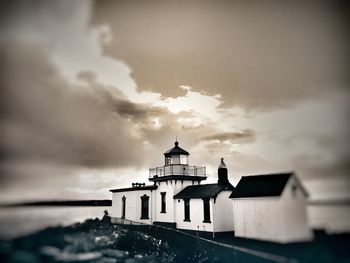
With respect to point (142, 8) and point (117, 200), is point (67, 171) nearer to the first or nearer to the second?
point (117, 200)

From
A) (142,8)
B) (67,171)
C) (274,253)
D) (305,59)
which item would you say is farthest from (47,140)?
(305,59)

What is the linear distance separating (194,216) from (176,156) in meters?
1.89

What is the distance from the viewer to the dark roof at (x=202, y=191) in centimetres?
809

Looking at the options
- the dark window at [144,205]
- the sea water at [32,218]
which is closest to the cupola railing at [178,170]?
the dark window at [144,205]

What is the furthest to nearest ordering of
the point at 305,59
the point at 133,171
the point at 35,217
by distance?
the point at 133,171
the point at 305,59
the point at 35,217

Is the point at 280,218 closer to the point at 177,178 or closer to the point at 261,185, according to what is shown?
the point at 261,185

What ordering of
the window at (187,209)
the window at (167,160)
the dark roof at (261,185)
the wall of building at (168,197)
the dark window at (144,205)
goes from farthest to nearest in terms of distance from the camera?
the dark window at (144,205)
the wall of building at (168,197)
the window at (167,160)
the window at (187,209)
the dark roof at (261,185)

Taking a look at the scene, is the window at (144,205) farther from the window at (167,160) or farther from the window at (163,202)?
the window at (167,160)

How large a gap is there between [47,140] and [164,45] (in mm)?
3752

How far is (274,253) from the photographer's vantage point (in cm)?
554

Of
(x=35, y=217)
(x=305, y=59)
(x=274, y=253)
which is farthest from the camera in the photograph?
(x=305, y=59)

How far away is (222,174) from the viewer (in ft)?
26.4

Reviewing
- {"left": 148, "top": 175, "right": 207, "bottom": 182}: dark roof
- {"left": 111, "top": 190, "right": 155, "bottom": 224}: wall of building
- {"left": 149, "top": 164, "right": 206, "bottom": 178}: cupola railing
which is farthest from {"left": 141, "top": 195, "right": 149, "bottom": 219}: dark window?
{"left": 149, "top": 164, "right": 206, "bottom": 178}: cupola railing

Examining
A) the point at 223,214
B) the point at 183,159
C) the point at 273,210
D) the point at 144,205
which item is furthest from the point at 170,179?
the point at 273,210
